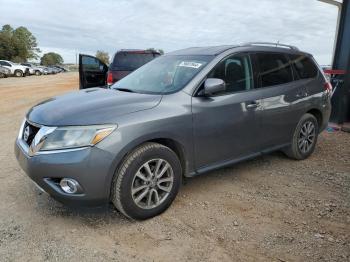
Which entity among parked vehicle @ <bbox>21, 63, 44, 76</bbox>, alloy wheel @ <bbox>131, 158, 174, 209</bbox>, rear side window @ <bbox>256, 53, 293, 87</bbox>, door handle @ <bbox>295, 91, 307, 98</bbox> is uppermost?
rear side window @ <bbox>256, 53, 293, 87</bbox>

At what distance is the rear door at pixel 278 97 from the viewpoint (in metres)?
4.55

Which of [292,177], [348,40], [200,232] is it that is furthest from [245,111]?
[348,40]

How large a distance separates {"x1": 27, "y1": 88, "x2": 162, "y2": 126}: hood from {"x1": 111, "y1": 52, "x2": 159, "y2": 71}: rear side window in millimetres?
5424

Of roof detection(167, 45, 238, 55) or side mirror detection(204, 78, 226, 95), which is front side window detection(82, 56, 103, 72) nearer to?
roof detection(167, 45, 238, 55)

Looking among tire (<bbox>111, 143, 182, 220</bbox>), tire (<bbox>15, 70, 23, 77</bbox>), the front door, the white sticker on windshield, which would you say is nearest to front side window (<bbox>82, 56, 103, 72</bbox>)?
the white sticker on windshield

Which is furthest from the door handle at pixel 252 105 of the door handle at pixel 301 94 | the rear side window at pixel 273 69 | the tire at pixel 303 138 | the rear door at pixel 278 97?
the tire at pixel 303 138

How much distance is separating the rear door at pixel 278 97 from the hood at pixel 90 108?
1.59m

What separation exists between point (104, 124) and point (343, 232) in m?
2.42

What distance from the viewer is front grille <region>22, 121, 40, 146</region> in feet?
11.4

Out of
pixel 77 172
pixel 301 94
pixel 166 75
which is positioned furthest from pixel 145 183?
pixel 301 94

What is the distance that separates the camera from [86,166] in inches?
120

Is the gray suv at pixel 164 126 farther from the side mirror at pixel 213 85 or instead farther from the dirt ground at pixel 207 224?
the dirt ground at pixel 207 224

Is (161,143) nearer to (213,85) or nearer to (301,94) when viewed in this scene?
(213,85)

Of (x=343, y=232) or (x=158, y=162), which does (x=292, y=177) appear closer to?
(x=343, y=232)
